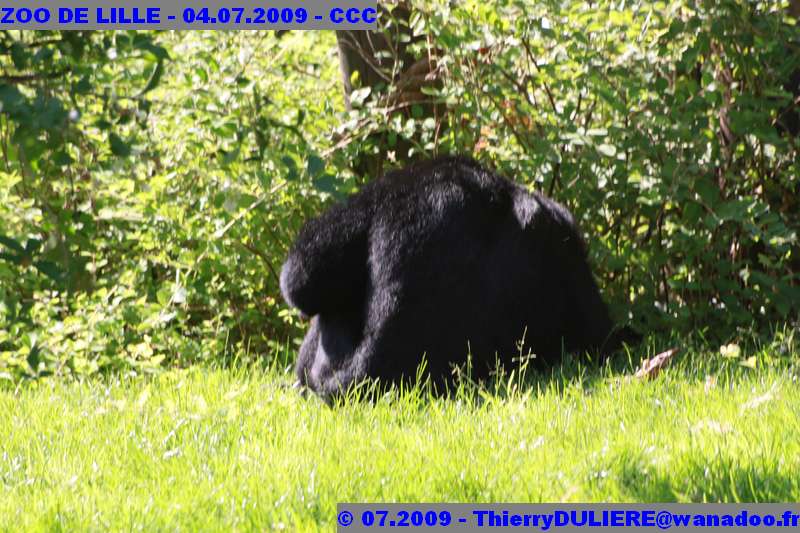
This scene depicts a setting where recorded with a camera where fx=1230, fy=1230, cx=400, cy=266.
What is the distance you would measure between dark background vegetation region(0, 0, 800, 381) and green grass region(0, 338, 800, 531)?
0.85 meters

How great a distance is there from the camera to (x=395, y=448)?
4.24m

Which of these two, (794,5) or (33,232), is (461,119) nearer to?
(794,5)

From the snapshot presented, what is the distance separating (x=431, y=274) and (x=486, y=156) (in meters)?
1.73

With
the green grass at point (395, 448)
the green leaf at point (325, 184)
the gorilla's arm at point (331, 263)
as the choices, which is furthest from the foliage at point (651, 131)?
the green leaf at point (325, 184)

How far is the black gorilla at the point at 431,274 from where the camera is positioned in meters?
5.17

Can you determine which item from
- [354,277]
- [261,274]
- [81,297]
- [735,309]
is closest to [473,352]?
[354,277]

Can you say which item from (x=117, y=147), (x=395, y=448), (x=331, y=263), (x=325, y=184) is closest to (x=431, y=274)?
(x=331, y=263)

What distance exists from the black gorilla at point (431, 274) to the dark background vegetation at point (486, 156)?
354mm

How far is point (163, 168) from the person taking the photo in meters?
7.32

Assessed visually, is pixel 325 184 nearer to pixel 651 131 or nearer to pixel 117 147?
pixel 117 147

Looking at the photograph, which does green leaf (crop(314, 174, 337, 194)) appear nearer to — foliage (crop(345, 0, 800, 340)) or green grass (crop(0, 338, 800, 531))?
green grass (crop(0, 338, 800, 531))

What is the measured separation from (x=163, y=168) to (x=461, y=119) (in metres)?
1.83

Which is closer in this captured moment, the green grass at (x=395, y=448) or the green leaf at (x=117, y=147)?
the green leaf at (x=117, y=147)

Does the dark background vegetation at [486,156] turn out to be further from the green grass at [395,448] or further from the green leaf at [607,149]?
the green grass at [395,448]
